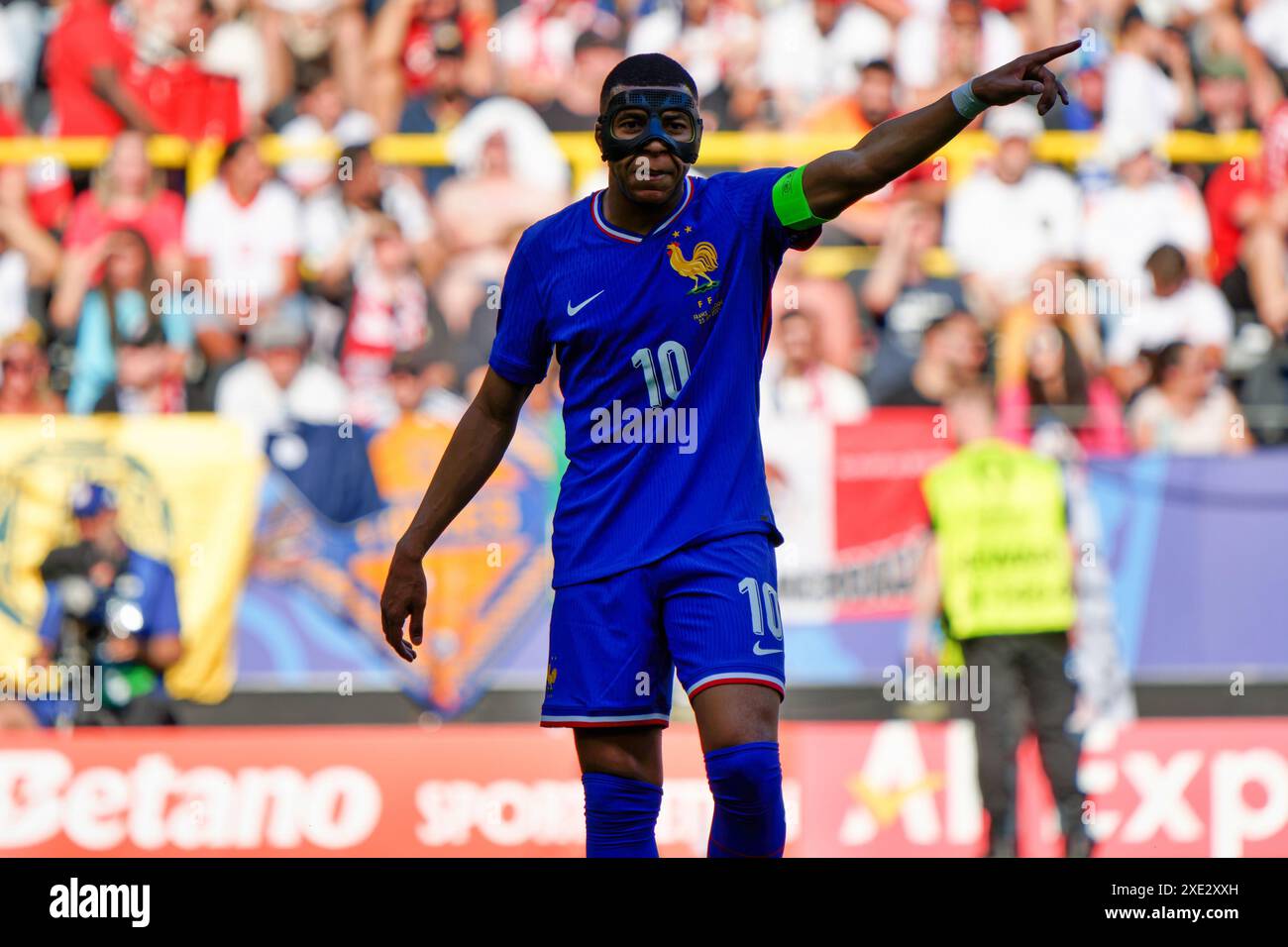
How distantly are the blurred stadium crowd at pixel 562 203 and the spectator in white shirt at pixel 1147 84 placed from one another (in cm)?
2

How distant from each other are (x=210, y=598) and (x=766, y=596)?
5.58 m

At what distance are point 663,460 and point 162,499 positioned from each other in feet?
18.3

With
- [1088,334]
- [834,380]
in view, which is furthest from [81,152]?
[1088,334]

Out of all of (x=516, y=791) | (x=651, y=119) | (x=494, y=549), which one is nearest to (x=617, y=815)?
(x=651, y=119)

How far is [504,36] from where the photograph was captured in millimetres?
10594

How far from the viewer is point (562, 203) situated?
402 inches

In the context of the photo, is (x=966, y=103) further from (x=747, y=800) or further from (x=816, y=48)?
(x=816, y=48)

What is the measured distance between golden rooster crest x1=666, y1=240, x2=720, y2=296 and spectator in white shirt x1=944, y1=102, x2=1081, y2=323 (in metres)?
5.52

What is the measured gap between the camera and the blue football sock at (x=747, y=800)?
14.1ft

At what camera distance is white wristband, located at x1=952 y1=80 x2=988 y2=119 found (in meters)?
4.15

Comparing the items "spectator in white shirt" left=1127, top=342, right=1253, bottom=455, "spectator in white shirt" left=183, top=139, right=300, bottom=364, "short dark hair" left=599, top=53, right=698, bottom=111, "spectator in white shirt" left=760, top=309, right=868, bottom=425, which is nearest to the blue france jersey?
"short dark hair" left=599, top=53, right=698, bottom=111

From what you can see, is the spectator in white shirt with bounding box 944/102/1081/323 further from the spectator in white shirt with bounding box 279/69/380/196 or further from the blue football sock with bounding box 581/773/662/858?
the blue football sock with bounding box 581/773/662/858

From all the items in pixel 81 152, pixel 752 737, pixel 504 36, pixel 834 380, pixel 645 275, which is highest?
pixel 504 36

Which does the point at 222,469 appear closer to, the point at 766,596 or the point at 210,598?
the point at 210,598
